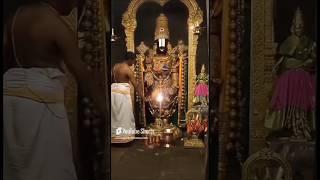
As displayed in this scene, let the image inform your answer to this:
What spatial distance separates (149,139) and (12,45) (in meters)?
1.49

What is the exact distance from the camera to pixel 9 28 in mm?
3174

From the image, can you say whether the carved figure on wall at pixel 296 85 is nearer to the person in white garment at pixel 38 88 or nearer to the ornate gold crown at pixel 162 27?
the ornate gold crown at pixel 162 27

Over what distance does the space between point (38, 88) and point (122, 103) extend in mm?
902

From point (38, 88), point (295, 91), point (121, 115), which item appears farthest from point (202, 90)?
point (38, 88)

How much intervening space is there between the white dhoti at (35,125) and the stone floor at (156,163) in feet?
1.94

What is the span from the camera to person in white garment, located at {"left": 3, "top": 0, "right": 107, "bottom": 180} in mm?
3178

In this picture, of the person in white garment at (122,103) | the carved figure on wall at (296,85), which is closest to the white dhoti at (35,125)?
the person in white garment at (122,103)

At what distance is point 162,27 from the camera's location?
157 inches

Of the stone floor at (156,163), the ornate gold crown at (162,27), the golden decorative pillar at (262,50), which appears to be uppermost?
the ornate gold crown at (162,27)

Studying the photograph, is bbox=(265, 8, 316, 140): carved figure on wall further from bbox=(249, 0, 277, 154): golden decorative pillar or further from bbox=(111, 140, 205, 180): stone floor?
bbox=(111, 140, 205, 180): stone floor

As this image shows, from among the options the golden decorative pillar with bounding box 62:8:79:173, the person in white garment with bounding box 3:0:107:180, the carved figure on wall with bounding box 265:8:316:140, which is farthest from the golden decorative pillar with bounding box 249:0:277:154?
the golden decorative pillar with bounding box 62:8:79:173

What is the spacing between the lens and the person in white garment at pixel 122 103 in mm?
3734

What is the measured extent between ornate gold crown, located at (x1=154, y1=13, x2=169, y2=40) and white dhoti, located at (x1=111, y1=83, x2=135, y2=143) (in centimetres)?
58

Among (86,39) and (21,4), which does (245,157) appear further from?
(21,4)
